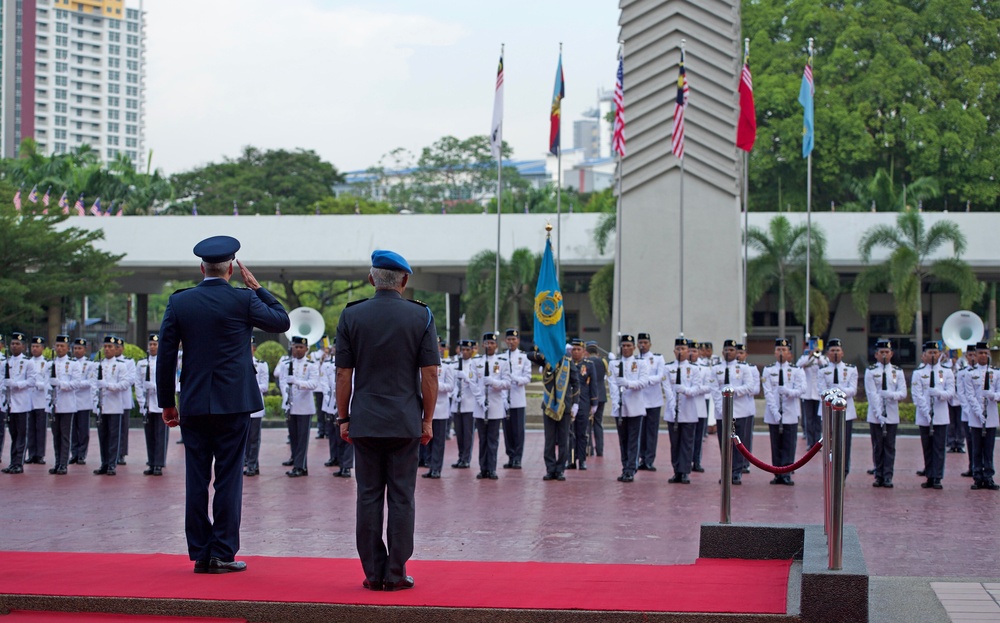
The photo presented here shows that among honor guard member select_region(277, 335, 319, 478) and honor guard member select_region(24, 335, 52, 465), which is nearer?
honor guard member select_region(277, 335, 319, 478)

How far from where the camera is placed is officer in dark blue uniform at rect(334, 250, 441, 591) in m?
6.00

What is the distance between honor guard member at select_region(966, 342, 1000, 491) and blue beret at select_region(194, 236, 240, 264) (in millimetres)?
10054

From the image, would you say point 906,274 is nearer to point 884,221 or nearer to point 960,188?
point 884,221

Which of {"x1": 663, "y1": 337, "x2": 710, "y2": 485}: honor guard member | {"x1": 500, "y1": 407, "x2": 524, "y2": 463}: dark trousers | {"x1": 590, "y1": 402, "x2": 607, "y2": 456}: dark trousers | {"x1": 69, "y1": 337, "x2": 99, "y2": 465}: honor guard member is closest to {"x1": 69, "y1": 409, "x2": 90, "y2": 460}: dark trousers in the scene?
{"x1": 69, "y1": 337, "x2": 99, "y2": 465}: honor guard member

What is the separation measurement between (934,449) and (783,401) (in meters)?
1.81

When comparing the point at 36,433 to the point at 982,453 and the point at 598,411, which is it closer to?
the point at 598,411

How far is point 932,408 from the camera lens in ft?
45.5

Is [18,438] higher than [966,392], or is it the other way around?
[966,392]

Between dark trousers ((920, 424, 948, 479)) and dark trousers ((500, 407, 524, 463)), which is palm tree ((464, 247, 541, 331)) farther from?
dark trousers ((920, 424, 948, 479))

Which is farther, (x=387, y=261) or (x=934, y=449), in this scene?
(x=934, y=449)

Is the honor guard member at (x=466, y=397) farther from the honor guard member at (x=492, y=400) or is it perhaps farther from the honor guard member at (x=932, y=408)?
the honor guard member at (x=932, y=408)

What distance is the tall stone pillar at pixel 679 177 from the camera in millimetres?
25391

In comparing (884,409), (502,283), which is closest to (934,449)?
(884,409)

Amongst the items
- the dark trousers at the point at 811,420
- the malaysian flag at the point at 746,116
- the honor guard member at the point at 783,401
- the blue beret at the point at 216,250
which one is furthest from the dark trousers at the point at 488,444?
the malaysian flag at the point at 746,116
